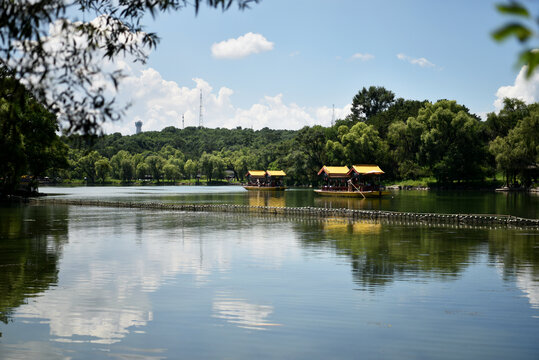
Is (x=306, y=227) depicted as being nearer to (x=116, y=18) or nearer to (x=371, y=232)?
(x=371, y=232)

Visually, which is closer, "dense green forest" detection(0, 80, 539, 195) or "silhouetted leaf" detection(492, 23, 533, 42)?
"silhouetted leaf" detection(492, 23, 533, 42)

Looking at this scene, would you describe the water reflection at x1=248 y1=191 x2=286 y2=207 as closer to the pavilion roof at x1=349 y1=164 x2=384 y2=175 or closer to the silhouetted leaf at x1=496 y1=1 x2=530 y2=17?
the pavilion roof at x1=349 y1=164 x2=384 y2=175

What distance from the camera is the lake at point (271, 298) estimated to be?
10.9 metres

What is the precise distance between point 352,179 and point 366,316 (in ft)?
240

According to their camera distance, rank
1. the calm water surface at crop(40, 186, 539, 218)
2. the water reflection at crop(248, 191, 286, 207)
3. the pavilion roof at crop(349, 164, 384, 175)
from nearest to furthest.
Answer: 1. the calm water surface at crop(40, 186, 539, 218)
2. the water reflection at crop(248, 191, 286, 207)
3. the pavilion roof at crop(349, 164, 384, 175)

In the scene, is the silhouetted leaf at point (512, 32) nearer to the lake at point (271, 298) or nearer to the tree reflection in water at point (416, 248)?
the lake at point (271, 298)

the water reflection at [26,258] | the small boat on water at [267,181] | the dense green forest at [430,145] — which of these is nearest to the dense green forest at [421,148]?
the dense green forest at [430,145]

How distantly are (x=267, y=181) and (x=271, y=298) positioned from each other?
337 ft

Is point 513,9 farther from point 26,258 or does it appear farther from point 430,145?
point 430,145

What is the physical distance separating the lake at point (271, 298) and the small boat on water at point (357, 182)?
50087 millimetres

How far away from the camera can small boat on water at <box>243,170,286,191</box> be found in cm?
11350

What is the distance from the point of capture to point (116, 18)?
1005cm

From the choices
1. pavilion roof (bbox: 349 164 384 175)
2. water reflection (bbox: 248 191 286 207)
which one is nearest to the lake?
water reflection (bbox: 248 191 286 207)

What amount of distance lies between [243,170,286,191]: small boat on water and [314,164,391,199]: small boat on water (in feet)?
84.8
